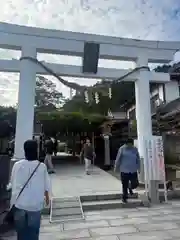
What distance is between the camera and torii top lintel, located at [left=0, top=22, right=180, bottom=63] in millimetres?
6621

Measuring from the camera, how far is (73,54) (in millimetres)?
7199

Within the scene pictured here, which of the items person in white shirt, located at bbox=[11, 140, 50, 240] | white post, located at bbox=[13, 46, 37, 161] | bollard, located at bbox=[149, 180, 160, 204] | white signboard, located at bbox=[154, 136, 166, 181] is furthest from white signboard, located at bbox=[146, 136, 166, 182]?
person in white shirt, located at bbox=[11, 140, 50, 240]

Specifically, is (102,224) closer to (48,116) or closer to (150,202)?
(150,202)

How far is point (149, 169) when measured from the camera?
6.24 m

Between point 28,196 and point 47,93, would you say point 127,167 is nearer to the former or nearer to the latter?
point 28,196

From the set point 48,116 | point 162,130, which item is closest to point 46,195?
point 162,130

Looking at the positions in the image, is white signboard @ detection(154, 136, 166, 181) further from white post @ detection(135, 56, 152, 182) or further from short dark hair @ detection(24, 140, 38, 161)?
short dark hair @ detection(24, 140, 38, 161)

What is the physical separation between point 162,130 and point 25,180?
31.1ft

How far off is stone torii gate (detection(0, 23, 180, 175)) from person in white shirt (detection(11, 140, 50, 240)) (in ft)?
12.1

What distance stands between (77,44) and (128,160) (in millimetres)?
3974

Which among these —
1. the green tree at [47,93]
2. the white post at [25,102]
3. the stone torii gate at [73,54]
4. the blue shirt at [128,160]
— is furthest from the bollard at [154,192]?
the green tree at [47,93]

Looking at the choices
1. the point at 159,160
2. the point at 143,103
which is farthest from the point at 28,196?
the point at 143,103

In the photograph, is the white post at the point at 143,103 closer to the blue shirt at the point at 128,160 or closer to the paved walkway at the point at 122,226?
the blue shirt at the point at 128,160

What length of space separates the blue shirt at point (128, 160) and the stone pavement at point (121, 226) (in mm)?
1053
